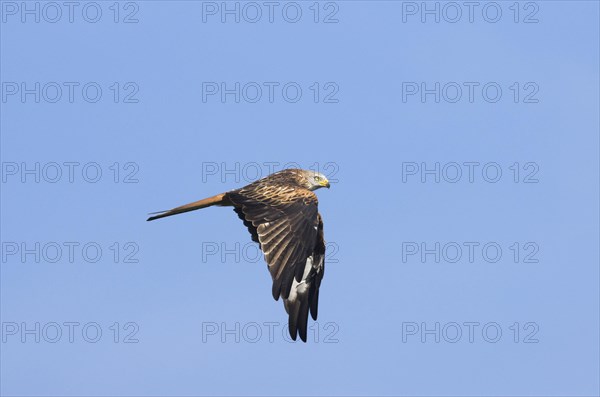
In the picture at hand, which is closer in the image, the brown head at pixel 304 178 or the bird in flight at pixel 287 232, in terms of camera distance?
the bird in flight at pixel 287 232

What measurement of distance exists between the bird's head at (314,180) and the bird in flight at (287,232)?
68 centimetres

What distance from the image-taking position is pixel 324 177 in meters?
25.1

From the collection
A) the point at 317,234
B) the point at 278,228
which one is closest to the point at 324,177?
the point at 317,234

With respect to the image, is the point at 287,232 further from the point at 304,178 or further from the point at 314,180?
the point at 314,180

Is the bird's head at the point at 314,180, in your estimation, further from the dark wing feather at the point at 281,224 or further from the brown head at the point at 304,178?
the dark wing feather at the point at 281,224

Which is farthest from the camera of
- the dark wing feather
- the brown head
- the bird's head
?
the bird's head

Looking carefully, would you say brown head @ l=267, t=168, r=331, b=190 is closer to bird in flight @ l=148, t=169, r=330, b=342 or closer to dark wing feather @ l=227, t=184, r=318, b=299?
bird in flight @ l=148, t=169, r=330, b=342

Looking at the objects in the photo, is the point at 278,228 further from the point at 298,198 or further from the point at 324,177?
the point at 324,177

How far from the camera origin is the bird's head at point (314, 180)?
2464 cm

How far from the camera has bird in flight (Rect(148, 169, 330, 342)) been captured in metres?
20.5

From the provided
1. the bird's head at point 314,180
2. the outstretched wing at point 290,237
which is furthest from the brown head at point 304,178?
the outstretched wing at point 290,237

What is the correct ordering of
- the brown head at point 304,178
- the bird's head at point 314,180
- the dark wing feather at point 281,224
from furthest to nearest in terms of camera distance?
1. the bird's head at point 314,180
2. the brown head at point 304,178
3. the dark wing feather at point 281,224

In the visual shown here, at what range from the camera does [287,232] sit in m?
21.1

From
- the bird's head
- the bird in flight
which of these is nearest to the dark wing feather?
the bird in flight
